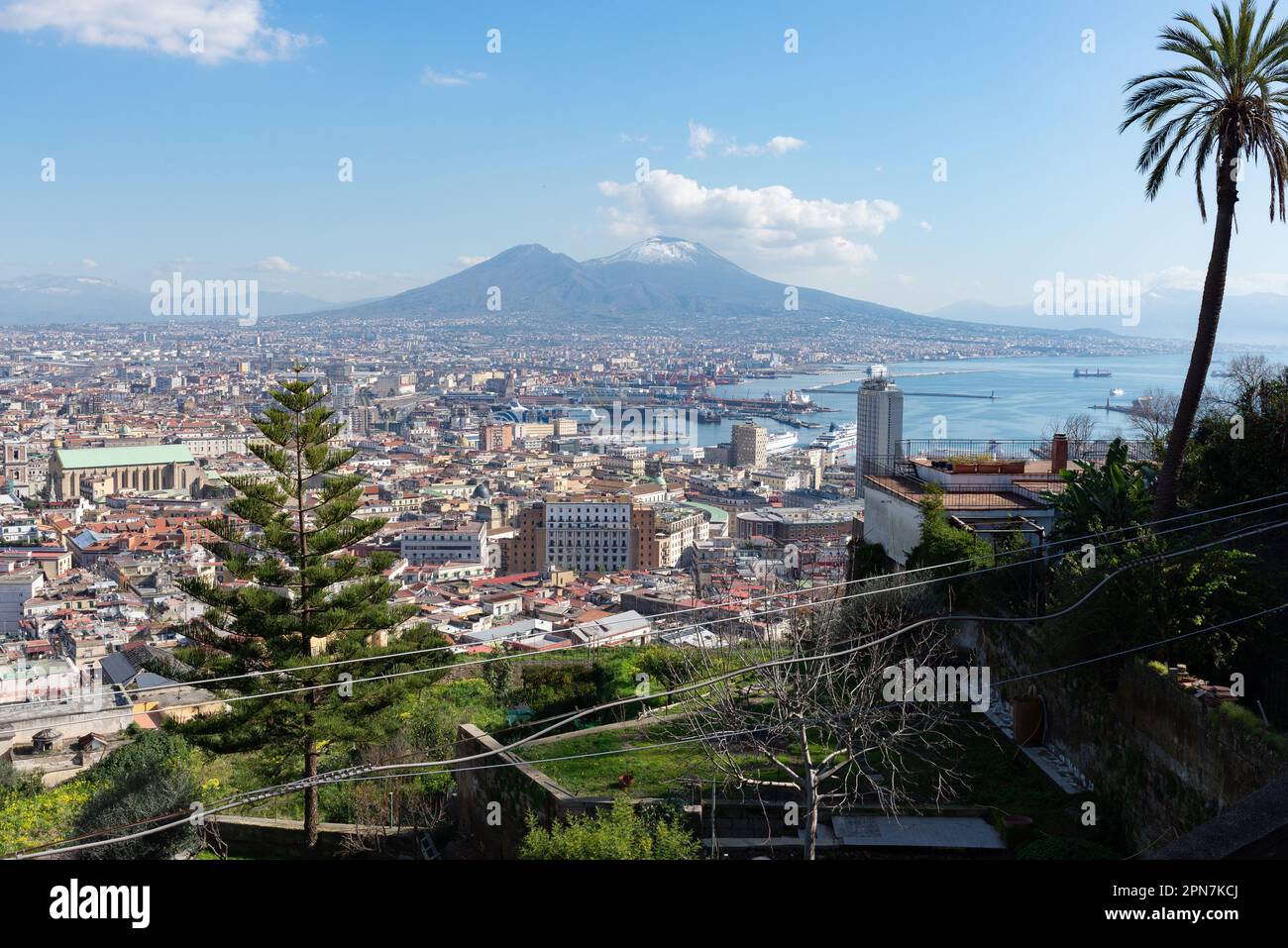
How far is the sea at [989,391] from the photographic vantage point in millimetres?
59125

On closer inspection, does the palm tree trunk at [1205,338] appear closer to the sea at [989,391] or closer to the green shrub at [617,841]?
the green shrub at [617,841]

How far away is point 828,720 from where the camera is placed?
16.1ft

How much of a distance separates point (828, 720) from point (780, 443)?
260 ft

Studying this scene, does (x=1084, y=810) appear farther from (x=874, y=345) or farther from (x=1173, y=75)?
(x=874, y=345)

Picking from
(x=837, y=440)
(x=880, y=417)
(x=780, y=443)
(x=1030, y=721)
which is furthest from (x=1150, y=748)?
(x=780, y=443)

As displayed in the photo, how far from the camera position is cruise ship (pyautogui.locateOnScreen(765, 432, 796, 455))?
79.6 m

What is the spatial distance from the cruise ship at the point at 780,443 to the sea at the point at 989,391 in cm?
109

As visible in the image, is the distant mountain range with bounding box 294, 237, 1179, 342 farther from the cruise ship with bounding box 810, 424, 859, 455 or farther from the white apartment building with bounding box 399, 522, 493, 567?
the white apartment building with bounding box 399, 522, 493, 567
